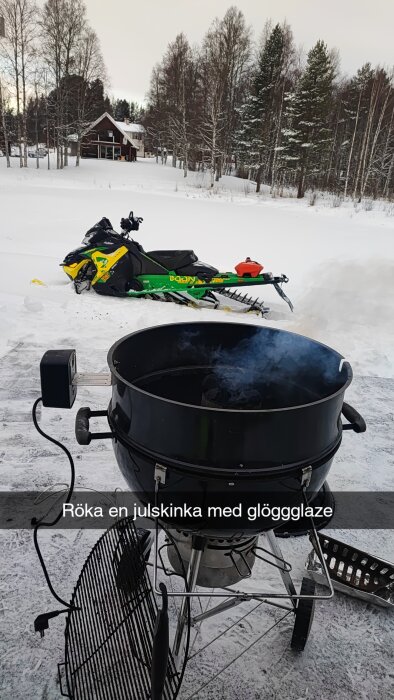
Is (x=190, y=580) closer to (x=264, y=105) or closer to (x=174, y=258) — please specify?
(x=174, y=258)

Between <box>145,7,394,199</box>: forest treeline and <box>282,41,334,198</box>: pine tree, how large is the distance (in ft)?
0.17

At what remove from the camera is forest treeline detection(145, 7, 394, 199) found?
23.9m

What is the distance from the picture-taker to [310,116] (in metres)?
23.7

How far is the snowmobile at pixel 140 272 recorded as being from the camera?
639 centimetres

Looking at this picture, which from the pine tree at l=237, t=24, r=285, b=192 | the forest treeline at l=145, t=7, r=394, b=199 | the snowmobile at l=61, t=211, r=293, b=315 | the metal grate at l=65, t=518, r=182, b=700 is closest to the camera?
the metal grate at l=65, t=518, r=182, b=700

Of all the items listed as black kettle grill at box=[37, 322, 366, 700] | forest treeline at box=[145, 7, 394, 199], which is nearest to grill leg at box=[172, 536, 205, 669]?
black kettle grill at box=[37, 322, 366, 700]

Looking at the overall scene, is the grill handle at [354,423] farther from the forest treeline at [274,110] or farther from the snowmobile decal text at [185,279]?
the forest treeline at [274,110]

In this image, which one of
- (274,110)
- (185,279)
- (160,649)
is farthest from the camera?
(274,110)

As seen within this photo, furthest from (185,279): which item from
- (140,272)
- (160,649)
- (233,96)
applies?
(233,96)

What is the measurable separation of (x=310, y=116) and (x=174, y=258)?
21590 millimetres

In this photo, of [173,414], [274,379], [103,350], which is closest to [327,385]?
[274,379]

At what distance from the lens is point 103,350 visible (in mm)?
4746

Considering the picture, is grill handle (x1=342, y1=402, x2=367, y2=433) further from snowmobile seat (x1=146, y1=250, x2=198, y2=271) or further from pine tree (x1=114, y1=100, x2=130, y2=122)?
pine tree (x1=114, y1=100, x2=130, y2=122)

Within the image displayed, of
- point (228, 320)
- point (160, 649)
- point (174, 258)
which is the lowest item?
point (228, 320)
